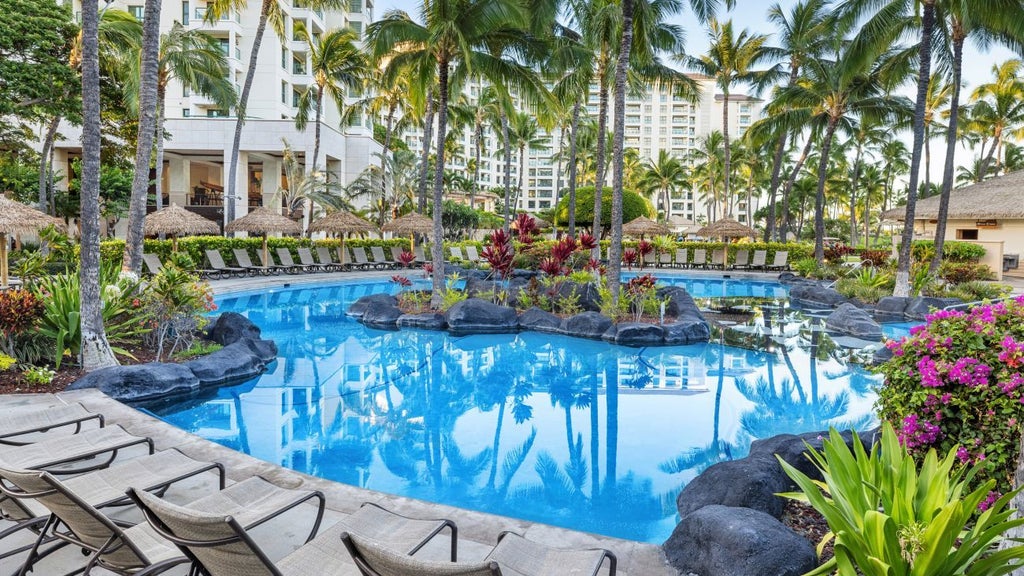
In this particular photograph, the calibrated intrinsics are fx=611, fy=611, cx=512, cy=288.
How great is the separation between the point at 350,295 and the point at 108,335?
431 inches

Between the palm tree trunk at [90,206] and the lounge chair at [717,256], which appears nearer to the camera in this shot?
the palm tree trunk at [90,206]

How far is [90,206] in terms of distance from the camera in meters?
6.97

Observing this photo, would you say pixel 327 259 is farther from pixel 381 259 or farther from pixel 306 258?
pixel 381 259

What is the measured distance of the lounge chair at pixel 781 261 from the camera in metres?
26.4

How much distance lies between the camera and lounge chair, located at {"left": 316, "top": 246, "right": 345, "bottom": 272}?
24.0 meters

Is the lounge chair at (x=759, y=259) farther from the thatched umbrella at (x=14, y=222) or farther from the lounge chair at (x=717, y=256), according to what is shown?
the thatched umbrella at (x=14, y=222)

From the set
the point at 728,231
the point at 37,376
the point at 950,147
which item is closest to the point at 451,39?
the point at 37,376

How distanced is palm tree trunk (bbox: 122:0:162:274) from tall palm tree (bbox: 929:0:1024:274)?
15886mm

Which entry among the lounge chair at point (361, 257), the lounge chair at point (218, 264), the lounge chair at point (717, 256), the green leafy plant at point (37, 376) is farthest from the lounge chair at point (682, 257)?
the green leafy plant at point (37, 376)

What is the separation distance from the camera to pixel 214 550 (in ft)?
7.07

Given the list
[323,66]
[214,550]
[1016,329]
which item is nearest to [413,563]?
[214,550]

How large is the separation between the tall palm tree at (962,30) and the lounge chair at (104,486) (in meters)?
17.0

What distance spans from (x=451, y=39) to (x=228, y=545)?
41.4 feet

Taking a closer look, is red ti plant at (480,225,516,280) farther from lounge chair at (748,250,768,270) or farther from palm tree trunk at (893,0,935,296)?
lounge chair at (748,250,768,270)
